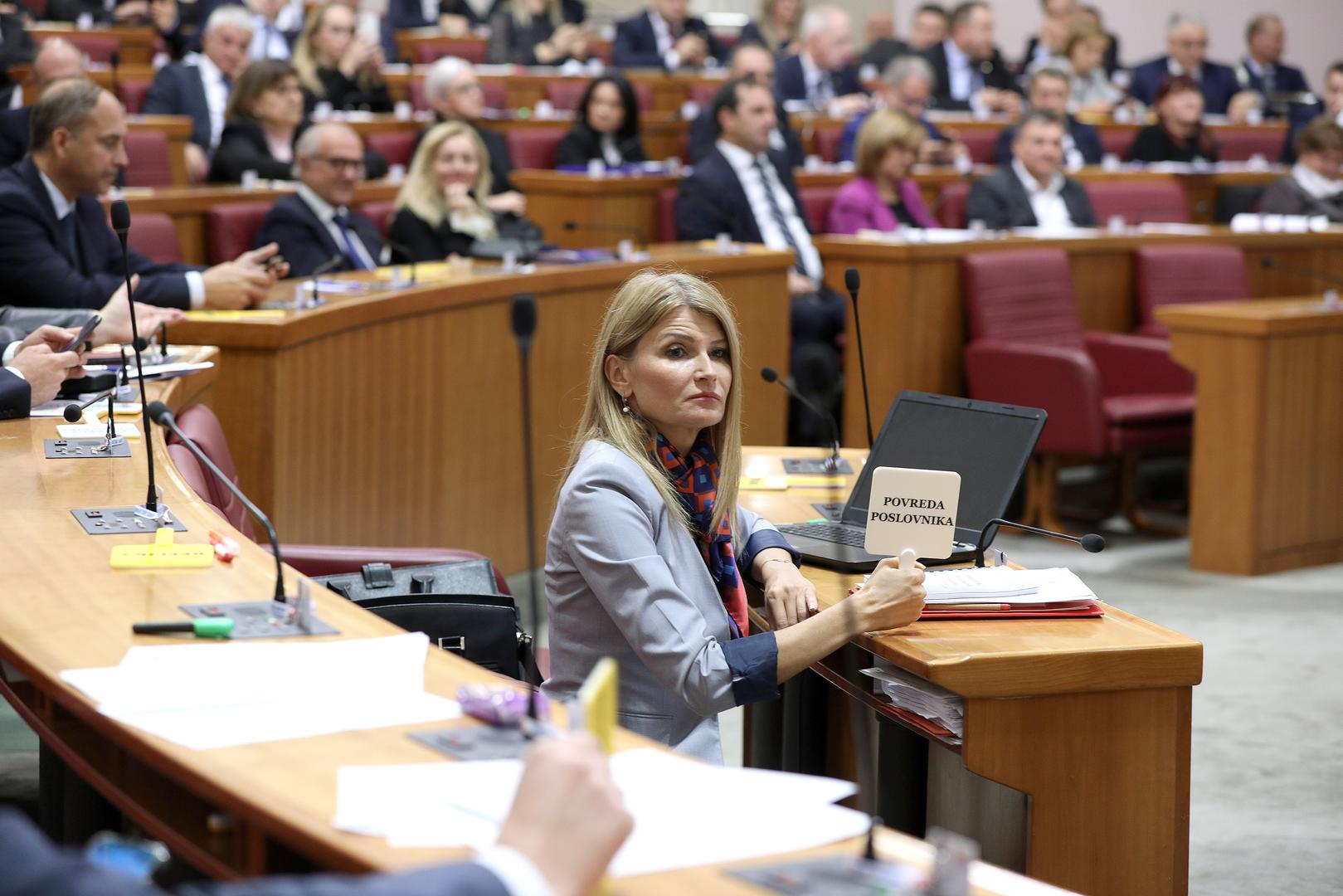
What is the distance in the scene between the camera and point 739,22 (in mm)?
14422

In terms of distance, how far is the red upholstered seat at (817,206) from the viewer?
23.2 ft

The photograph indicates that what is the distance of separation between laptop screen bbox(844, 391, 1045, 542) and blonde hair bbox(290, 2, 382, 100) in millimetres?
6058

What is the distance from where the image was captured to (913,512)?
2336mm

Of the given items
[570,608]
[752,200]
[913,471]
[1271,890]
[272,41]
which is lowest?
[1271,890]

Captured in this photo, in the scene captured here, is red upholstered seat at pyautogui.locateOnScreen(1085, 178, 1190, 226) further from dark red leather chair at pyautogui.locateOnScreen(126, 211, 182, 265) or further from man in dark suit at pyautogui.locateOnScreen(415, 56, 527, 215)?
dark red leather chair at pyautogui.locateOnScreen(126, 211, 182, 265)

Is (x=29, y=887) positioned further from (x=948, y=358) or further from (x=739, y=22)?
(x=739, y=22)

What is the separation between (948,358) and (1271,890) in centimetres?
308

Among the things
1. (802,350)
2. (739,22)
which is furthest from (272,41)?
(739,22)

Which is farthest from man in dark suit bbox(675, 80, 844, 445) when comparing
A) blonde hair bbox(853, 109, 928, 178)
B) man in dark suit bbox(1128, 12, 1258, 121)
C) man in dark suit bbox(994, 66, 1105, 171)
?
man in dark suit bbox(1128, 12, 1258, 121)

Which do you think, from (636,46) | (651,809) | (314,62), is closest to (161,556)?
(651,809)

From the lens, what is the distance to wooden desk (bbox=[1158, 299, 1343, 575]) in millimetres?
5160

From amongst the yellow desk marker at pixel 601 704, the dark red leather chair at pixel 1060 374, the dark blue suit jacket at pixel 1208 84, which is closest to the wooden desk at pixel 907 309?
the dark red leather chair at pixel 1060 374

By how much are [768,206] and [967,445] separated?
12.9 ft

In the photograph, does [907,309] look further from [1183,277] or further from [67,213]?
[67,213]
